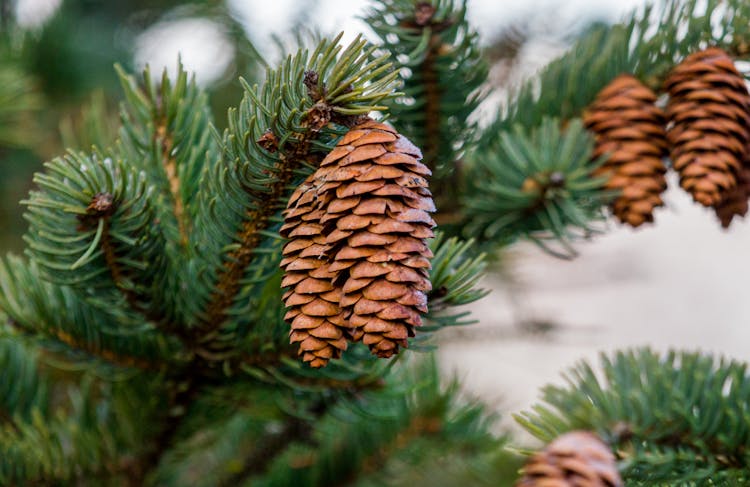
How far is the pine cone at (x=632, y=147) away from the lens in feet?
1.61

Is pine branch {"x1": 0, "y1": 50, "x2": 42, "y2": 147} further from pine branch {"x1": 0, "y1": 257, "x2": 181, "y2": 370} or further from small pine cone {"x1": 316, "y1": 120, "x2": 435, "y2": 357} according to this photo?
small pine cone {"x1": 316, "y1": 120, "x2": 435, "y2": 357}

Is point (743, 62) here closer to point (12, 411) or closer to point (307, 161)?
point (307, 161)

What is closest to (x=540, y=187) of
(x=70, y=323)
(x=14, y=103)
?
(x=70, y=323)

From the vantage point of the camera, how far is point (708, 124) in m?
0.47

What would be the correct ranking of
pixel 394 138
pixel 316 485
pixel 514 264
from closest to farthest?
pixel 394 138 < pixel 316 485 < pixel 514 264

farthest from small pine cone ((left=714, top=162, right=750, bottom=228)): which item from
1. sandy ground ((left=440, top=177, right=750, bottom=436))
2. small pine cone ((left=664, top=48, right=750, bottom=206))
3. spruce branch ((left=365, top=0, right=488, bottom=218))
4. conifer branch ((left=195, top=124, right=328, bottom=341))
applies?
sandy ground ((left=440, top=177, right=750, bottom=436))

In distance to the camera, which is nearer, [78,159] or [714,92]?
[78,159]

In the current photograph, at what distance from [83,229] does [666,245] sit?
237cm

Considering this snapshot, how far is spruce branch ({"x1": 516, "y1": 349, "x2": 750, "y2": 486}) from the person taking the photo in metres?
0.42

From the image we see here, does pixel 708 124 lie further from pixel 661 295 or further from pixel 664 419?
pixel 661 295

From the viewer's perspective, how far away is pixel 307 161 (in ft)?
1.19

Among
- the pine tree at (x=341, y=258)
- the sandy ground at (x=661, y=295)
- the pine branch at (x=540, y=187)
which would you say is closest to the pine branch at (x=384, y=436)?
the pine tree at (x=341, y=258)

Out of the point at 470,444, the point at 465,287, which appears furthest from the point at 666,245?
the point at 465,287

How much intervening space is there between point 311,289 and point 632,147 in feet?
0.89
